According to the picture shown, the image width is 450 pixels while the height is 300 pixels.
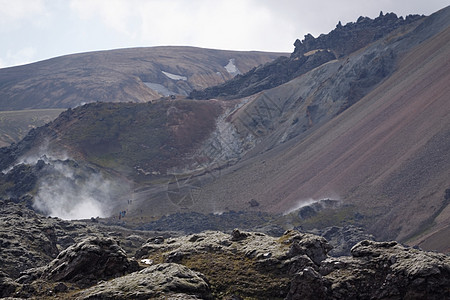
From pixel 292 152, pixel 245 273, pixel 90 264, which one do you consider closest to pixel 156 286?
pixel 90 264

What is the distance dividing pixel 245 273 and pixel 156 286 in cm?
469

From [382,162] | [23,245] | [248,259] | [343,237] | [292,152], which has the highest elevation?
[23,245]

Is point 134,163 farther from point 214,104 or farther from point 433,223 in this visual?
point 433,223

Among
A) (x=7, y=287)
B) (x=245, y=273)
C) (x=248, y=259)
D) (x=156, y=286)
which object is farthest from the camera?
(x=248, y=259)

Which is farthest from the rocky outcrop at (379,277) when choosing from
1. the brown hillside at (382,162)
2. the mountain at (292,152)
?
the brown hillside at (382,162)

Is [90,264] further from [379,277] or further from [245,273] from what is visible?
[379,277]

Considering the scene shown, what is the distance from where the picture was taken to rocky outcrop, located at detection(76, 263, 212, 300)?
789 inches

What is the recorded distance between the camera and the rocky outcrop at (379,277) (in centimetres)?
1998

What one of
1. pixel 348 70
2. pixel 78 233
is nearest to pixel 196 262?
pixel 78 233

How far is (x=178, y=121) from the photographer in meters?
179

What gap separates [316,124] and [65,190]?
6912cm

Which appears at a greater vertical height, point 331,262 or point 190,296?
point 190,296

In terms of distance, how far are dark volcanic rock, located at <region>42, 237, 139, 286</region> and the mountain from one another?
56.6 meters

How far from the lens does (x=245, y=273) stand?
2367cm
